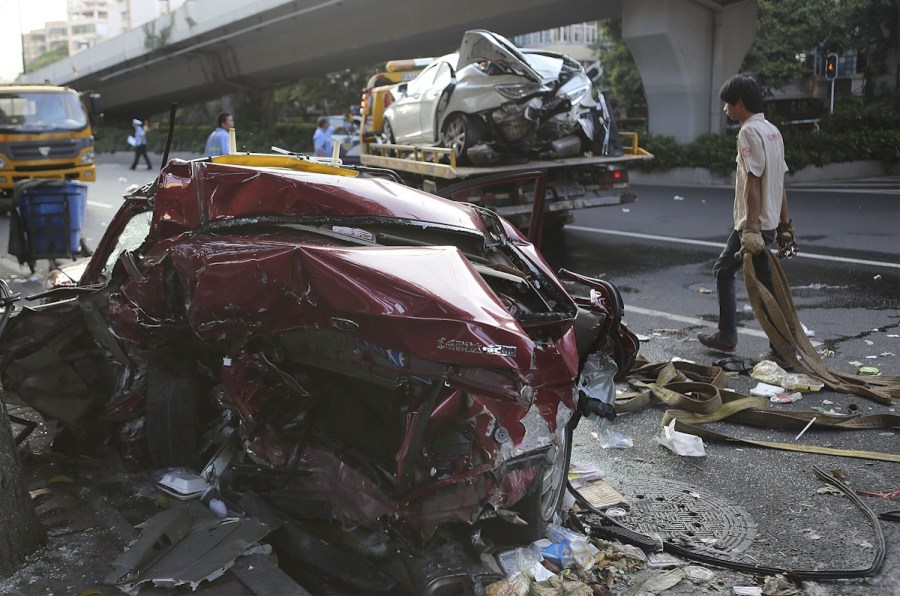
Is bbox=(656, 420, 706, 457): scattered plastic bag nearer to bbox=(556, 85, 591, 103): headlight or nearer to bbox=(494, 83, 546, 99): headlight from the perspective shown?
bbox=(494, 83, 546, 99): headlight

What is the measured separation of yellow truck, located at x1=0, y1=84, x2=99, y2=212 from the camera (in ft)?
60.9

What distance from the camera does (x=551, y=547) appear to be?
3.75m

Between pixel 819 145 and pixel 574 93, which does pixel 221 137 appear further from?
pixel 819 145

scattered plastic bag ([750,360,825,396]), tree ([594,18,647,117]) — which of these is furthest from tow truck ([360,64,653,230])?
tree ([594,18,647,117])

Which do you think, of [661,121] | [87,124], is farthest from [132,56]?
[661,121]

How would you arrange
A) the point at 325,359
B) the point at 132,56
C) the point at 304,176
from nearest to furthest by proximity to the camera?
1. the point at 325,359
2. the point at 304,176
3. the point at 132,56

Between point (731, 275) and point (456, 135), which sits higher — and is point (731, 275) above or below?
below

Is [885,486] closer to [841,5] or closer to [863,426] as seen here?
[863,426]

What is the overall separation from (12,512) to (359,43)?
29.2 m

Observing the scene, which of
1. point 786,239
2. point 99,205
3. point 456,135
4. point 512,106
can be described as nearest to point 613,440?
point 786,239

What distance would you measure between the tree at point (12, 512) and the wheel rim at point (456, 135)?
25.3 feet

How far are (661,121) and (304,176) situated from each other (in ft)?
66.5

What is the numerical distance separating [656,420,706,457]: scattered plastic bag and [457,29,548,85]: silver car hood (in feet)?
20.6

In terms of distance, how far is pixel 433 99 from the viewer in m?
11.6
